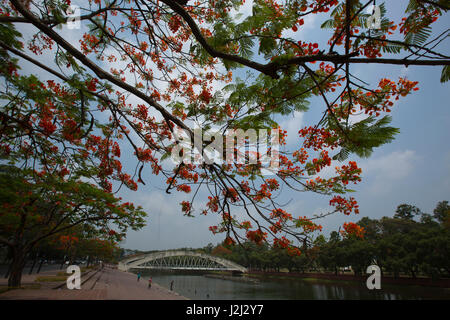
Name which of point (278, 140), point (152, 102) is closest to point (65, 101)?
point (152, 102)

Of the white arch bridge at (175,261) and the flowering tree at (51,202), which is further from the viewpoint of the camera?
the white arch bridge at (175,261)

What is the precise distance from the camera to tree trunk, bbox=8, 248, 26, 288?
364 inches

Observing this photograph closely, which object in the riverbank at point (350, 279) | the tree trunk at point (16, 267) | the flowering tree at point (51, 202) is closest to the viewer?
the flowering tree at point (51, 202)

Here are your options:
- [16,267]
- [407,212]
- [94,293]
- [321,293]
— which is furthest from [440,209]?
[16,267]

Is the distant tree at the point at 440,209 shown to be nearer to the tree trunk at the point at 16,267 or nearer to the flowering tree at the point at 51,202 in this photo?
the flowering tree at the point at 51,202

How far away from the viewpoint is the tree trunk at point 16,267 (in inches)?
364

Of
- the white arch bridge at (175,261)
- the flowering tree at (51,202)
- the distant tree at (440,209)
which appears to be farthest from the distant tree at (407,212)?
the flowering tree at (51,202)

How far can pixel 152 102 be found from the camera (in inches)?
96.1

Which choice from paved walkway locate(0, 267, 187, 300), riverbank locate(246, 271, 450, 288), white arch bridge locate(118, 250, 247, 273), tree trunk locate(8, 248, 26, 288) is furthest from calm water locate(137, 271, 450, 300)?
white arch bridge locate(118, 250, 247, 273)

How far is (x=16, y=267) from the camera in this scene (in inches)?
380

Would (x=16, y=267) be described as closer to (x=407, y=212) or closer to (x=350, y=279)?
(x=350, y=279)

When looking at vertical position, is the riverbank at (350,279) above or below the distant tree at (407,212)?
below
